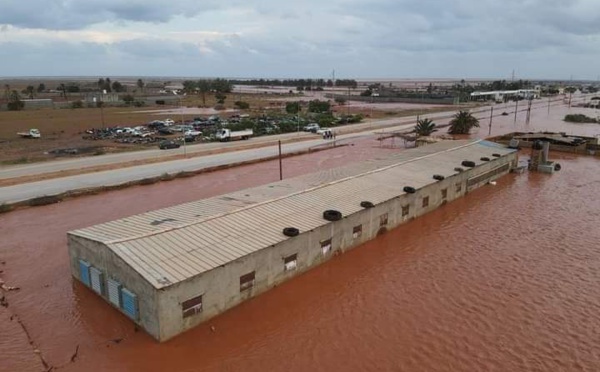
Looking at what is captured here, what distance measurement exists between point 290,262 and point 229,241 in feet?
11.0

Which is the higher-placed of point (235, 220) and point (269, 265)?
point (235, 220)

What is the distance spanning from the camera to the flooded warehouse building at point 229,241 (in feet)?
53.4

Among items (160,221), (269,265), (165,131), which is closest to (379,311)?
(269,265)

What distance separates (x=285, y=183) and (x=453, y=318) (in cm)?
1509

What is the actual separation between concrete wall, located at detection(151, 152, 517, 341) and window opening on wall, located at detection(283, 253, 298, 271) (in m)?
0.17

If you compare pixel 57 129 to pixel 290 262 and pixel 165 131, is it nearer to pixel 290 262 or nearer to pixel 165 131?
pixel 165 131

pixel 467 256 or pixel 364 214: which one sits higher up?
pixel 364 214

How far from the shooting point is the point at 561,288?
21609 mm

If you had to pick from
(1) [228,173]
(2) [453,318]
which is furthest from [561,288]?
(1) [228,173]

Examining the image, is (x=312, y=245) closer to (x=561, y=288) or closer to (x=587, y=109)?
(x=561, y=288)

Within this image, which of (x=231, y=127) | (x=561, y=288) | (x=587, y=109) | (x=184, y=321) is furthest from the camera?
(x=587, y=109)

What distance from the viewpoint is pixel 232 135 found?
218 feet

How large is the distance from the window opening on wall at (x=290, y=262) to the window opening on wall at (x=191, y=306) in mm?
4932

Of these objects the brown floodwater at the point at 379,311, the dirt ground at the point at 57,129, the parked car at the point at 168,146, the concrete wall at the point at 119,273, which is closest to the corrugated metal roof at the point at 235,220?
the concrete wall at the point at 119,273
